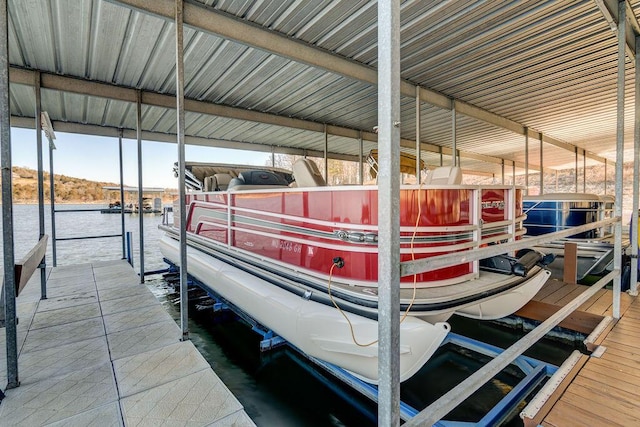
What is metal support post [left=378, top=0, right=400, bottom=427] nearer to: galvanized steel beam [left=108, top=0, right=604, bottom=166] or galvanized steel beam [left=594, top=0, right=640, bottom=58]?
galvanized steel beam [left=108, top=0, right=604, bottom=166]

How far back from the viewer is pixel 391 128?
86 cm

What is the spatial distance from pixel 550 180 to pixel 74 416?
2909 cm

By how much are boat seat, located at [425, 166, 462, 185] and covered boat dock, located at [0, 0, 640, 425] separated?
62cm

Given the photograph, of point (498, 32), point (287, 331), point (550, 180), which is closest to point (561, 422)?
point (287, 331)

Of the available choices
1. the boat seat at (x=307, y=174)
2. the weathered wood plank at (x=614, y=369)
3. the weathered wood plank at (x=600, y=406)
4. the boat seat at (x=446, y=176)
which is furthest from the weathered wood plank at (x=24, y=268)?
the weathered wood plank at (x=614, y=369)

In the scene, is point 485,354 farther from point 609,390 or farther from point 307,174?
point 307,174

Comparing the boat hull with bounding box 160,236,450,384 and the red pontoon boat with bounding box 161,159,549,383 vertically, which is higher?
the red pontoon boat with bounding box 161,159,549,383

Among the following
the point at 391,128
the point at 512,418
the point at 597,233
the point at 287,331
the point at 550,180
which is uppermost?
the point at 550,180

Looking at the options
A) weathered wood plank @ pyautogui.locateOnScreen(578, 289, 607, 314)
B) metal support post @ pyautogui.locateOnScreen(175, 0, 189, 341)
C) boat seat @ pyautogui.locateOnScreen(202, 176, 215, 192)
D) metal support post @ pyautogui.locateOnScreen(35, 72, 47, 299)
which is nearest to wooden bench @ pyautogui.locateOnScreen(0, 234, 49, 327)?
metal support post @ pyautogui.locateOnScreen(175, 0, 189, 341)

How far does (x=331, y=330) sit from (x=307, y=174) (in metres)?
1.34

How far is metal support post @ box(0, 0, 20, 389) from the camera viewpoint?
177cm

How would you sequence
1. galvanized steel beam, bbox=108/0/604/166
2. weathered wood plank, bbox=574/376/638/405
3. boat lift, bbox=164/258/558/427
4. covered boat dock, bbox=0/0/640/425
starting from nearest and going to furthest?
covered boat dock, bbox=0/0/640/425 → weathered wood plank, bbox=574/376/638/405 → boat lift, bbox=164/258/558/427 → galvanized steel beam, bbox=108/0/604/166

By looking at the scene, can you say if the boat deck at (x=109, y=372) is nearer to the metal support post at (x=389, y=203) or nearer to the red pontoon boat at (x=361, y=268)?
the red pontoon boat at (x=361, y=268)

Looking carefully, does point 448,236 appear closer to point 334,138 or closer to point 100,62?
point 100,62
